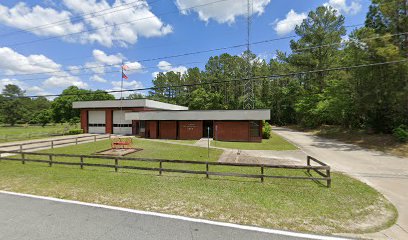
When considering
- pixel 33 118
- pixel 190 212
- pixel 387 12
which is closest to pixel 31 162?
pixel 190 212

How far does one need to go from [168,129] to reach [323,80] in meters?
34.2

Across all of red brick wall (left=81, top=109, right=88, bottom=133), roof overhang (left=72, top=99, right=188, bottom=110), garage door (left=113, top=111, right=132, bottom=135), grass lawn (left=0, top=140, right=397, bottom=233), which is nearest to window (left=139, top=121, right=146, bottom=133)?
roof overhang (left=72, top=99, right=188, bottom=110)

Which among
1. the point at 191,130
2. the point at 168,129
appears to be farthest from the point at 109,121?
the point at 191,130

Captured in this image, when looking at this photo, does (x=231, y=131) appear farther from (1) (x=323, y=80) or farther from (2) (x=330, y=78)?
(1) (x=323, y=80)

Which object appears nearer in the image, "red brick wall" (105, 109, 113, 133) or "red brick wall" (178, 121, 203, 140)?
"red brick wall" (178, 121, 203, 140)

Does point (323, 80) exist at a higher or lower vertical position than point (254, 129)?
higher

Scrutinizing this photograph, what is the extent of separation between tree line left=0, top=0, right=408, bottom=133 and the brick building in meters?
4.43

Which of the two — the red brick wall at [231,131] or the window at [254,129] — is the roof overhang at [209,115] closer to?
the red brick wall at [231,131]

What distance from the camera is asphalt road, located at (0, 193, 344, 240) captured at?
4.17 meters

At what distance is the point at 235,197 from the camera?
638 centimetres

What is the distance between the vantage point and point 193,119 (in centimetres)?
2470

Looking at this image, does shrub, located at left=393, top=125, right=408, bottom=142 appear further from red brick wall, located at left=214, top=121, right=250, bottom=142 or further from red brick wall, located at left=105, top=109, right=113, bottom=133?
red brick wall, located at left=105, top=109, right=113, bottom=133

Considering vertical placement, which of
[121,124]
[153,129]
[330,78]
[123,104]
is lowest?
[153,129]

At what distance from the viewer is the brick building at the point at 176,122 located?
2330 cm
